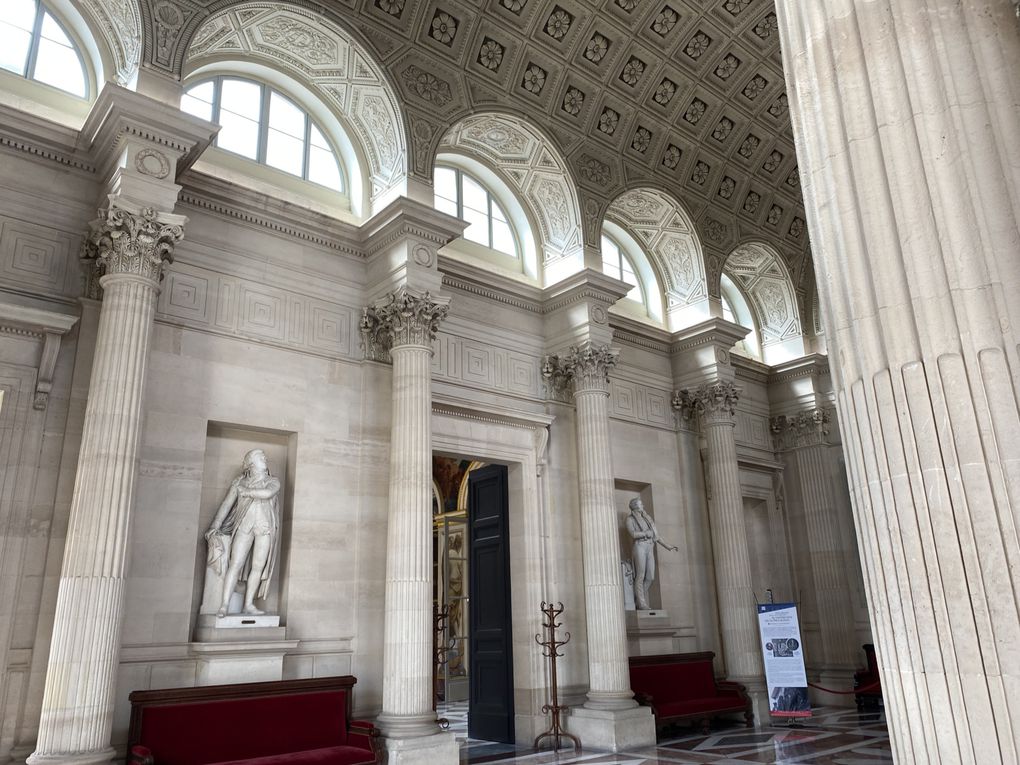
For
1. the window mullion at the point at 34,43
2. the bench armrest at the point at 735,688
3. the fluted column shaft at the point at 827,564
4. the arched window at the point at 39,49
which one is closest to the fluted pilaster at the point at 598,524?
the bench armrest at the point at 735,688

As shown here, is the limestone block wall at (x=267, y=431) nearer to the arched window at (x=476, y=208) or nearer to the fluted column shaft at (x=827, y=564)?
the arched window at (x=476, y=208)

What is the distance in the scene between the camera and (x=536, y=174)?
13648 millimetres

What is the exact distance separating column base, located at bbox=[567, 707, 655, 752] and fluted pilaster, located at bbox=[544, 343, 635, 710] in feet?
0.44

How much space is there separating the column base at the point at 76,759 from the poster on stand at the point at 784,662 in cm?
906

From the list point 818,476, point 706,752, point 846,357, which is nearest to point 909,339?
point 846,357

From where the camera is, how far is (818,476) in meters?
17.1

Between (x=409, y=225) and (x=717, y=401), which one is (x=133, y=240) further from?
(x=717, y=401)

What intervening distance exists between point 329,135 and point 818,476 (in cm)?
1238

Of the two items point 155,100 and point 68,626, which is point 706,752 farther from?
point 155,100

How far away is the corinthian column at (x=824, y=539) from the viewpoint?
1580 centimetres

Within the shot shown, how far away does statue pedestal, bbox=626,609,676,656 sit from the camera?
12930 mm

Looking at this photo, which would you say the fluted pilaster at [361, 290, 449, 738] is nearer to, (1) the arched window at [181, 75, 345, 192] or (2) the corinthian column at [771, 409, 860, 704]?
(1) the arched window at [181, 75, 345, 192]

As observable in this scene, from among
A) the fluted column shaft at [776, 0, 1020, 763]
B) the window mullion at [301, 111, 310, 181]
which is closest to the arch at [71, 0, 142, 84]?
the window mullion at [301, 111, 310, 181]

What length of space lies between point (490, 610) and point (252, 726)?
16.3 feet
